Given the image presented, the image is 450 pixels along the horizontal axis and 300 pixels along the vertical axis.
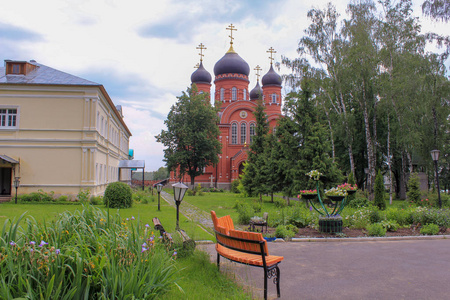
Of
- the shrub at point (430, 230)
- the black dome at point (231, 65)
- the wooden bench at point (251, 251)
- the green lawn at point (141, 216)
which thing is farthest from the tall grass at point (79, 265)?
the black dome at point (231, 65)

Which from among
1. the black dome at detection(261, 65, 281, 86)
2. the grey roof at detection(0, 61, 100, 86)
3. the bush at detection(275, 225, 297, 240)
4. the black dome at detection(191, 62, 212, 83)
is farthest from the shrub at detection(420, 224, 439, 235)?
the black dome at detection(191, 62, 212, 83)

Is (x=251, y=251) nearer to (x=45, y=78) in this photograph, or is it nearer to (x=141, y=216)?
(x=141, y=216)

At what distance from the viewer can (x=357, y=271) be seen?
6.08m

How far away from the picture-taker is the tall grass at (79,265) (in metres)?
3.49

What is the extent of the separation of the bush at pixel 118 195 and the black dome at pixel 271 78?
34.6 meters

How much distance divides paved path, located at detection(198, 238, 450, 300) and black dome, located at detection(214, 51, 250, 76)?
131ft

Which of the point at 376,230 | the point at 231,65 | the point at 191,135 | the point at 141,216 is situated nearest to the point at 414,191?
the point at 376,230

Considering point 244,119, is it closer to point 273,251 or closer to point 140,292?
point 273,251

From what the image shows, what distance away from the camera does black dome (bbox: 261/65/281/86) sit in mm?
47906

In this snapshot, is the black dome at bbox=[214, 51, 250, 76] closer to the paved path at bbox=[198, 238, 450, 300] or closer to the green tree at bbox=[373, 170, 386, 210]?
the green tree at bbox=[373, 170, 386, 210]

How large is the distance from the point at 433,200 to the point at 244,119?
27.7 meters

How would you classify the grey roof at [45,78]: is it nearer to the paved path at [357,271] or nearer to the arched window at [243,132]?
the paved path at [357,271]

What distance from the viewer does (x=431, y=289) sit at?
5145 millimetres

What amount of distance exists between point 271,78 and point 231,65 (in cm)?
586
